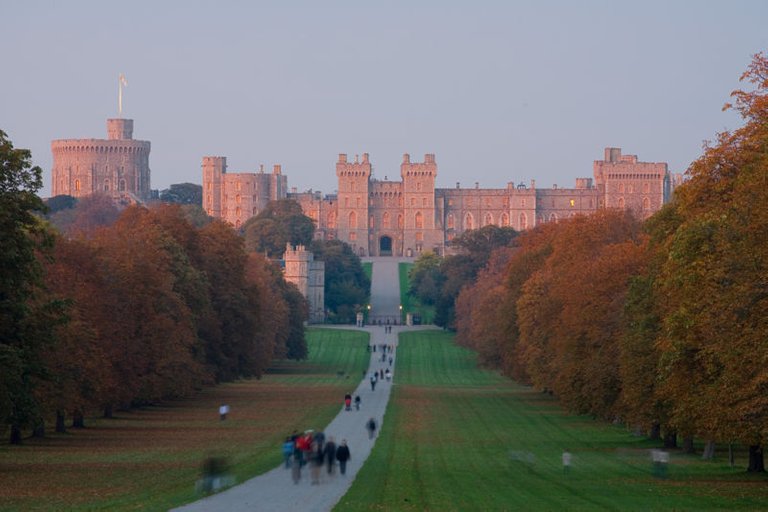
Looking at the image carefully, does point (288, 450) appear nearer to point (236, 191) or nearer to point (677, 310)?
point (677, 310)

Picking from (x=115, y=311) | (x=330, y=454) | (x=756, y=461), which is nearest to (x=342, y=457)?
(x=330, y=454)

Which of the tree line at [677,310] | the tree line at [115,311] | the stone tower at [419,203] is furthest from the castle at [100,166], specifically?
the tree line at [677,310]

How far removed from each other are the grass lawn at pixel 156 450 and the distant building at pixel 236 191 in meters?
129

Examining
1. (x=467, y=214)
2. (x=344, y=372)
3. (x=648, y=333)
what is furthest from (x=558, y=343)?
(x=467, y=214)

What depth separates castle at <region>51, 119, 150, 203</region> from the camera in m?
192

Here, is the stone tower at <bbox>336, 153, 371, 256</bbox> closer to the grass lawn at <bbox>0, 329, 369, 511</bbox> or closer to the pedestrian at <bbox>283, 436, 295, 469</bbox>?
the grass lawn at <bbox>0, 329, 369, 511</bbox>

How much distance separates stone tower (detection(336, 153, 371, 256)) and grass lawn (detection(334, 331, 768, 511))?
422ft

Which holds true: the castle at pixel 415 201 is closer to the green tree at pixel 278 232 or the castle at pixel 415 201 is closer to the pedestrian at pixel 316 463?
the green tree at pixel 278 232

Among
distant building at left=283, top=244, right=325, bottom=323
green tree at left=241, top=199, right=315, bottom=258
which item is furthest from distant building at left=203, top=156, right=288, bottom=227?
distant building at left=283, top=244, right=325, bottom=323

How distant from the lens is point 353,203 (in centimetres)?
18362

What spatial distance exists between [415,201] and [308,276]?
186 feet

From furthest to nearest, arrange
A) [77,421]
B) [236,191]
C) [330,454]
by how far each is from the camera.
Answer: [236,191] < [77,421] < [330,454]

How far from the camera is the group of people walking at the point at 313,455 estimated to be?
26.3 metres

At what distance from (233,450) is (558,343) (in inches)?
577
